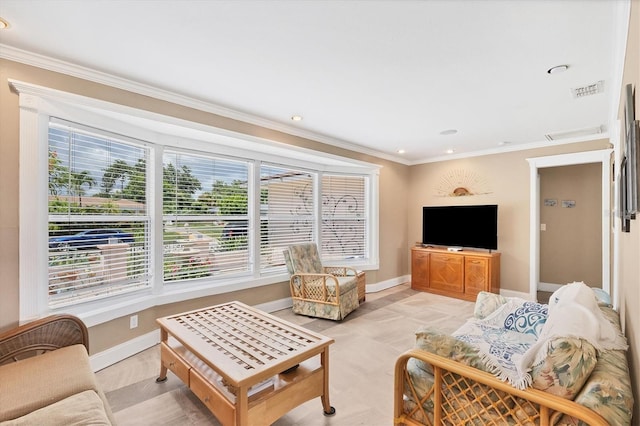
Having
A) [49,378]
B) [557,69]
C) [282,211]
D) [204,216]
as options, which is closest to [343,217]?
[282,211]

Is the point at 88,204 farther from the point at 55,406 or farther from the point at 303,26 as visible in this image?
the point at 303,26

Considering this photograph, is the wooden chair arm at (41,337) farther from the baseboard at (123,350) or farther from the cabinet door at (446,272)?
the cabinet door at (446,272)

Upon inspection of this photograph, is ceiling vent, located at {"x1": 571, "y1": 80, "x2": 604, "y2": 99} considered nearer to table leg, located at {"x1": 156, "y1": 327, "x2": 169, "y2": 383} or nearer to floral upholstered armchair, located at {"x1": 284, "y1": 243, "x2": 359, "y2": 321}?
floral upholstered armchair, located at {"x1": 284, "y1": 243, "x2": 359, "y2": 321}

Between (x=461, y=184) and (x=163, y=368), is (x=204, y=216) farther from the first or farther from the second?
(x=461, y=184)

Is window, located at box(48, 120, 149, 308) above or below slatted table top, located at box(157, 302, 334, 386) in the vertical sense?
above

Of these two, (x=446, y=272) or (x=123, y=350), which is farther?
(x=446, y=272)

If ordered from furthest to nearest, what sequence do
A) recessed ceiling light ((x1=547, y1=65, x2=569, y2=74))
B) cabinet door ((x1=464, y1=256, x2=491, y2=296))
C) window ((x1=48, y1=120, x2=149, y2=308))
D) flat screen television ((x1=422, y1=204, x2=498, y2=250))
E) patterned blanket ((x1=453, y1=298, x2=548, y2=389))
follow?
flat screen television ((x1=422, y1=204, x2=498, y2=250)) → cabinet door ((x1=464, y1=256, x2=491, y2=296)) → window ((x1=48, y1=120, x2=149, y2=308)) → recessed ceiling light ((x1=547, y1=65, x2=569, y2=74)) → patterned blanket ((x1=453, y1=298, x2=548, y2=389))

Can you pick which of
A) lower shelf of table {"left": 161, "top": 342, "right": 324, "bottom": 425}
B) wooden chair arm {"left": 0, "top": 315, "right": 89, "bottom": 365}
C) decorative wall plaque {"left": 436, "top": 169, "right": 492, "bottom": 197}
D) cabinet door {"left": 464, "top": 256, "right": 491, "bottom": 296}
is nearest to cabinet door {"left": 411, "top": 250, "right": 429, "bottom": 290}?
cabinet door {"left": 464, "top": 256, "right": 491, "bottom": 296}

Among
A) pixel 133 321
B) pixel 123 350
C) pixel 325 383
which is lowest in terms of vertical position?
pixel 123 350

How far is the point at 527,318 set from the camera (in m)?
2.49

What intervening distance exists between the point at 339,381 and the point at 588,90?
340 cm

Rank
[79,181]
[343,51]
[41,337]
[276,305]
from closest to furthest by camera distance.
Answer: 1. [41,337]
2. [343,51]
3. [79,181]
4. [276,305]

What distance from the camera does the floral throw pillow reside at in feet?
7.97

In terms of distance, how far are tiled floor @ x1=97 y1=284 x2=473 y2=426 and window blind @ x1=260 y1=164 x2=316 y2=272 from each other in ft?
3.05
